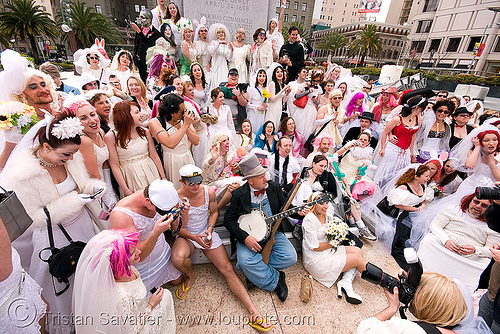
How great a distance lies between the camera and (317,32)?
259 ft

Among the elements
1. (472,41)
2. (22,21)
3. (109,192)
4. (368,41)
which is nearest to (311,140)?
(109,192)

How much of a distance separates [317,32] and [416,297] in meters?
95.0

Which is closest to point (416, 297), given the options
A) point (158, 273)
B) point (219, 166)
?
point (158, 273)

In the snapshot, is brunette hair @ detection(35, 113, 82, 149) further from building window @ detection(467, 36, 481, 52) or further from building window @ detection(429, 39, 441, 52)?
building window @ detection(429, 39, 441, 52)

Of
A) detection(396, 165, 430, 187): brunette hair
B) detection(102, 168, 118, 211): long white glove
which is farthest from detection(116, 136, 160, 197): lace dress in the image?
detection(396, 165, 430, 187): brunette hair

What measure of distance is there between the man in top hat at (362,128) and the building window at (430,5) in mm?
62526

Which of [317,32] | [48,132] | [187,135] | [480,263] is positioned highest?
[317,32]

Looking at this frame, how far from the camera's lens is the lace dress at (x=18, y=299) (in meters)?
1.34

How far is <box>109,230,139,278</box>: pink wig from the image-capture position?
5.50 ft

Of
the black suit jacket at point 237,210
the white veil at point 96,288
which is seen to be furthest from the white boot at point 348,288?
the white veil at point 96,288

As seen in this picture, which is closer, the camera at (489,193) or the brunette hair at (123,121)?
the camera at (489,193)

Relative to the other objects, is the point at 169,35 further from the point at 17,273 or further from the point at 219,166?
the point at 17,273

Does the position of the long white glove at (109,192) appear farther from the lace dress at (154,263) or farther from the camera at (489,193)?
the camera at (489,193)

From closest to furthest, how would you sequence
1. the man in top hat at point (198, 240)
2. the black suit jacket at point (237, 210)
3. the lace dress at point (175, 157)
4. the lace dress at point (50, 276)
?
the lace dress at point (50, 276)
the man in top hat at point (198, 240)
the black suit jacket at point (237, 210)
the lace dress at point (175, 157)
